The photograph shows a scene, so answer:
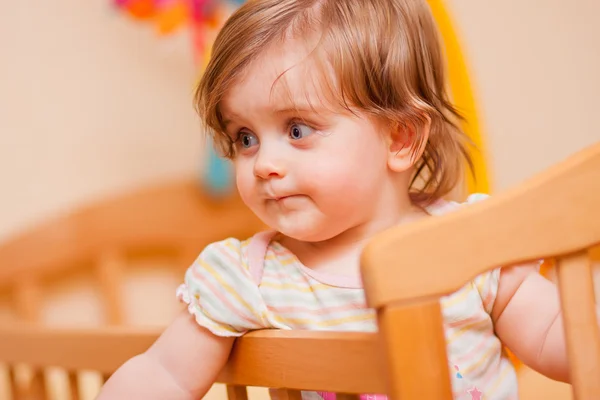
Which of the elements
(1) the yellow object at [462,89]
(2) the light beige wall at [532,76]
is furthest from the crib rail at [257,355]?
(2) the light beige wall at [532,76]

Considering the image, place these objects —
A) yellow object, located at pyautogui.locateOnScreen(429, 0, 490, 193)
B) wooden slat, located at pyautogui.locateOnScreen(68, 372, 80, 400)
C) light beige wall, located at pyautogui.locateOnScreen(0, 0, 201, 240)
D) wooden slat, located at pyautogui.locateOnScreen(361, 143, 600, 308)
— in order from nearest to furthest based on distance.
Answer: wooden slat, located at pyautogui.locateOnScreen(361, 143, 600, 308)
wooden slat, located at pyautogui.locateOnScreen(68, 372, 80, 400)
yellow object, located at pyautogui.locateOnScreen(429, 0, 490, 193)
light beige wall, located at pyautogui.locateOnScreen(0, 0, 201, 240)

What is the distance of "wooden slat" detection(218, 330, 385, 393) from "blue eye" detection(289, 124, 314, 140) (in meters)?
0.18

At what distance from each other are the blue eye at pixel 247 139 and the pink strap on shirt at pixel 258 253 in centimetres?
11

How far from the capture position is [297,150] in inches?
28.0

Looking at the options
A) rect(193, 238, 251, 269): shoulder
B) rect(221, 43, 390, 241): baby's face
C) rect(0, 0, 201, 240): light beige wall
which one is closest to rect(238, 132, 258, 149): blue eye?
rect(221, 43, 390, 241): baby's face

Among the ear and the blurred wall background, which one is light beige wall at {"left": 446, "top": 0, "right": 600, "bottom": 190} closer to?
the blurred wall background

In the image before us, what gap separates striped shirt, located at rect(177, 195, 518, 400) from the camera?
0.72 meters

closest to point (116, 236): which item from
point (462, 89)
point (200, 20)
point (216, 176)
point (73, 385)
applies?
point (216, 176)

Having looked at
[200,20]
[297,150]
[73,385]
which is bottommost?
[73,385]

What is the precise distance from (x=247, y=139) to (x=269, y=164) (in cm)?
6

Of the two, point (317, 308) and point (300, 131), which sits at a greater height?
point (300, 131)

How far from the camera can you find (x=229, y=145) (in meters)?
0.80

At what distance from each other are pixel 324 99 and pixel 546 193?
0.25m

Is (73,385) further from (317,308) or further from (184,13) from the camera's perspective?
(184,13)
